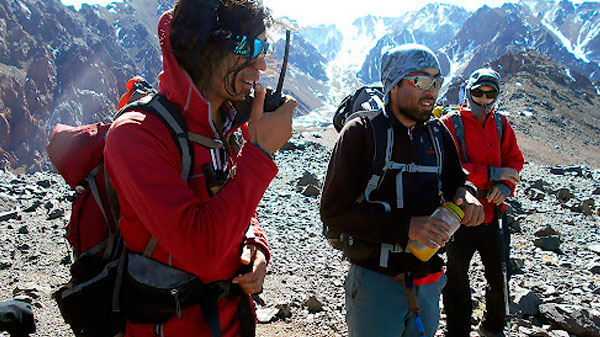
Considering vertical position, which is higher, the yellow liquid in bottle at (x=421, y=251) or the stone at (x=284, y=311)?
the yellow liquid in bottle at (x=421, y=251)

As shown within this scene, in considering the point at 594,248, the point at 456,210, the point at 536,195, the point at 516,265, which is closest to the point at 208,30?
the point at 456,210

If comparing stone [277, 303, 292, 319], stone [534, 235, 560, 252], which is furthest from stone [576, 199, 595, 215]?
stone [277, 303, 292, 319]

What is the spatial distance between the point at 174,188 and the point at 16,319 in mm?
797

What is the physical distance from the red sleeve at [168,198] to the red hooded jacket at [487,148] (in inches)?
132

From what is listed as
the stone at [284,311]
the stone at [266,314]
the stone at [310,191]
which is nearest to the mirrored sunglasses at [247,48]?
the stone at [266,314]

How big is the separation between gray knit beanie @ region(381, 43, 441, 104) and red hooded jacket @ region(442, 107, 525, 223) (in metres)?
1.67

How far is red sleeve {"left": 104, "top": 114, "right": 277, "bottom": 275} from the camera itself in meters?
1.44

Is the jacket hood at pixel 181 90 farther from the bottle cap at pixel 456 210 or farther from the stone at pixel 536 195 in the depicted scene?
the stone at pixel 536 195

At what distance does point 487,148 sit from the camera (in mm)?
4395

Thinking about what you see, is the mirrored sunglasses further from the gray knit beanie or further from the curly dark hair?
the gray knit beanie

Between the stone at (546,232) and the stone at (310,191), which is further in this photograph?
the stone at (310,191)

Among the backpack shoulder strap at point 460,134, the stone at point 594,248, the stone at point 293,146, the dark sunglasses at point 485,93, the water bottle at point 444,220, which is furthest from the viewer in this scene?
the stone at point 293,146

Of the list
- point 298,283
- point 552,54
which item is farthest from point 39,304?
point 552,54

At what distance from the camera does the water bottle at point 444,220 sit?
2566mm
